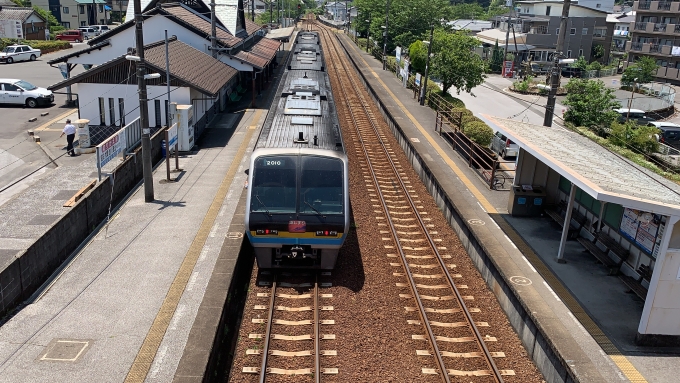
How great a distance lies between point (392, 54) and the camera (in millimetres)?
56438

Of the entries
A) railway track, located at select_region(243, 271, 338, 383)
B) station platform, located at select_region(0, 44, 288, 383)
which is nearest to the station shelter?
railway track, located at select_region(243, 271, 338, 383)

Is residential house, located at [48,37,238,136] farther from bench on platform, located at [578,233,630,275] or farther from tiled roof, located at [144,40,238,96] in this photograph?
bench on platform, located at [578,233,630,275]

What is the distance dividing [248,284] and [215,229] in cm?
245

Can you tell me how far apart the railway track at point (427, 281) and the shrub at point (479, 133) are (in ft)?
10.8

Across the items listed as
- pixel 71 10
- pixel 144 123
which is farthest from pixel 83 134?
pixel 71 10

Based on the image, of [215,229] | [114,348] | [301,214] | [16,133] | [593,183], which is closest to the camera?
[114,348]

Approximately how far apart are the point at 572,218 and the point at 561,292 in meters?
4.03

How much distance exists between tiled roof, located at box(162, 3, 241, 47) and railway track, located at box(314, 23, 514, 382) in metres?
12.7

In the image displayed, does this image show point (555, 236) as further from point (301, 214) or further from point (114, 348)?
point (114, 348)

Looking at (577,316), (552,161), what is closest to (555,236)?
(552,161)

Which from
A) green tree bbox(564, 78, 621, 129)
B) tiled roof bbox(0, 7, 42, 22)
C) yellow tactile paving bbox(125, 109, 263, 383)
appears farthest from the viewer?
tiled roof bbox(0, 7, 42, 22)

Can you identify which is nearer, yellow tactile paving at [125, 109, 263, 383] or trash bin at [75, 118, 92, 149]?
yellow tactile paving at [125, 109, 263, 383]

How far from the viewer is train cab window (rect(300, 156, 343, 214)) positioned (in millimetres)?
11516

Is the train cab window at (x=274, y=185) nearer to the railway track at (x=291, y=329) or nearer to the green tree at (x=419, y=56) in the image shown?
the railway track at (x=291, y=329)
